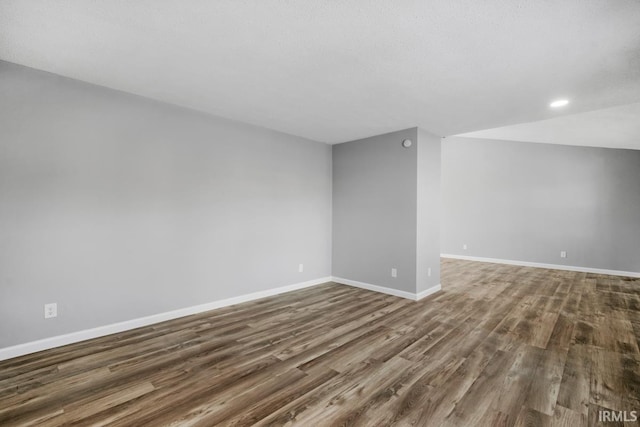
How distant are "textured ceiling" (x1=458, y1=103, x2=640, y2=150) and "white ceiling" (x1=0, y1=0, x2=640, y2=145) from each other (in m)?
1.23

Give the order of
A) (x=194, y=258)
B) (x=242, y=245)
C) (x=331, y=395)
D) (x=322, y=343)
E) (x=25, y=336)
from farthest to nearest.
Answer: (x=242, y=245)
(x=194, y=258)
(x=322, y=343)
(x=25, y=336)
(x=331, y=395)

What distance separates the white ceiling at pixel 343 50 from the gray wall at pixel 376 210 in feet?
3.82

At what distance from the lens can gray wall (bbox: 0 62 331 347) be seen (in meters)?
2.46

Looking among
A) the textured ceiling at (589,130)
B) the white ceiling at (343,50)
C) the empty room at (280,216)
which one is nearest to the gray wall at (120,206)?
the empty room at (280,216)

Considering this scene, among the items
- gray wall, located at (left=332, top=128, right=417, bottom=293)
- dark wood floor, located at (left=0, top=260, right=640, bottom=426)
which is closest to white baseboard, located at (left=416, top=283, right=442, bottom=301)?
gray wall, located at (left=332, top=128, right=417, bottom=293)

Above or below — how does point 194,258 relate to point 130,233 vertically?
below

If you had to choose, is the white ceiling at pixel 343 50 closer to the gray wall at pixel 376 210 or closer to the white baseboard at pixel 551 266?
the gray wall at pixel 376 210

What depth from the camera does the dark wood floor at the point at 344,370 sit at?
177cm

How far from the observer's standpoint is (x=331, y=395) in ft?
6.38

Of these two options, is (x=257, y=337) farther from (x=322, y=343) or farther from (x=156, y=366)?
(x=156, y=366)

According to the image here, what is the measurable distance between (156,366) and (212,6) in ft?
8.79

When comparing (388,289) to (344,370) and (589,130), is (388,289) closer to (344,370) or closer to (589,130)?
(344,370)

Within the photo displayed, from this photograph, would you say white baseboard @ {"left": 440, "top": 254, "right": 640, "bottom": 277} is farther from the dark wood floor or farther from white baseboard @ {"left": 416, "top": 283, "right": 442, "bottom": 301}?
white baseboard @ {"left": 416, "top": 283, "right": 442, "bottom": 301}

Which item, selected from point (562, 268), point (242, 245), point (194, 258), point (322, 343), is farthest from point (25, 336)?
point (562, 268)
